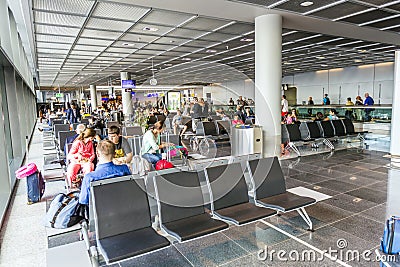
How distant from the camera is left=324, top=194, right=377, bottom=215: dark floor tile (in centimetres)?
379

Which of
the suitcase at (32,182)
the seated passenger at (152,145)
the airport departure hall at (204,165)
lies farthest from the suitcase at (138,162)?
the suitcase at (32,182)

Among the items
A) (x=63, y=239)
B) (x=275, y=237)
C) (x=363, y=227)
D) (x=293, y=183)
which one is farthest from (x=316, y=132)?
(x=63, y=239)

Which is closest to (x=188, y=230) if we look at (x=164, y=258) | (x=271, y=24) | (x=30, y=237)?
(x=164, y=258)

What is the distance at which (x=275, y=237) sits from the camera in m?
3.08

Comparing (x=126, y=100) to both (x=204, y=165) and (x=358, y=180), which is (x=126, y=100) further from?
(x=204, y=165)

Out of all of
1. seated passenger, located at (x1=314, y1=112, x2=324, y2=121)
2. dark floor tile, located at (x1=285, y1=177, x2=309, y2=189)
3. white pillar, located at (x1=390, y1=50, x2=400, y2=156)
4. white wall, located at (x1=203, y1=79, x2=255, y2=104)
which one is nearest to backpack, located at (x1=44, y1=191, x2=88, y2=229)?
dark floor tile, located at (x1=285, y1=177, x2=309, y2=189)

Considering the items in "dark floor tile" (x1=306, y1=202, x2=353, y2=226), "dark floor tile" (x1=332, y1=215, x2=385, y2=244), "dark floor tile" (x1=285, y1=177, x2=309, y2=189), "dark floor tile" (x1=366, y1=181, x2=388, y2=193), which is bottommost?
"dark floor tile" (x1=332, y1=215, x2=385, y2=244)

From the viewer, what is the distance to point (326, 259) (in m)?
2.65

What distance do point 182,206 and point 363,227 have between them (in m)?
2.14

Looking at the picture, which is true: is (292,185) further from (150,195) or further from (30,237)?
(30,237)

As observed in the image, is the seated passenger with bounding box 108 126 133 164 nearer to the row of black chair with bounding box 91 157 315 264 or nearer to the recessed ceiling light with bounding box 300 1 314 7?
the row of black chair with bounding box 91 157 315 264

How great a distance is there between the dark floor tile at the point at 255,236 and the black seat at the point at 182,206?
534mm

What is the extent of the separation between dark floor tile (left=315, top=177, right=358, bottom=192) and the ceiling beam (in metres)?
3.39

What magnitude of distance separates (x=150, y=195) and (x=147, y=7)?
385cm
